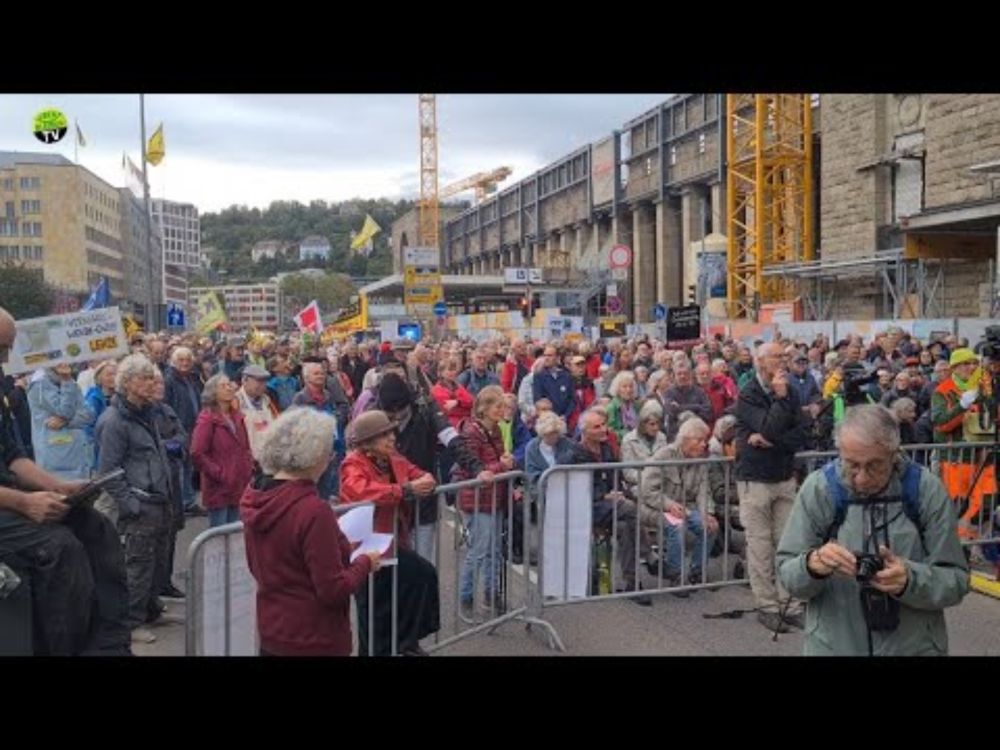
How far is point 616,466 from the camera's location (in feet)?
23.5

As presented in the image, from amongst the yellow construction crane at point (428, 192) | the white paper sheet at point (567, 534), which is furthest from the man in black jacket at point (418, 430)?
the yellow construction crane at point (428, 192)

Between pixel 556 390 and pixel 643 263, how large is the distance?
158 feet

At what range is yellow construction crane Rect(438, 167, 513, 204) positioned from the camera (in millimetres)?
151000

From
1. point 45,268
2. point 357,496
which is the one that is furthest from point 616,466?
point 45,268

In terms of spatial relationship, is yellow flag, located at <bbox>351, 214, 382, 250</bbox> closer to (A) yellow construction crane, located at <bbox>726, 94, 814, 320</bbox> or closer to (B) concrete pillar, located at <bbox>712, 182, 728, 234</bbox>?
(B) concrete pillar, located at <bbox>712, 182, 728, 234</bbox>

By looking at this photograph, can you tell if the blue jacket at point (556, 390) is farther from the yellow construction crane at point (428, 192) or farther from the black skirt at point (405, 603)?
the yellow construction crane at point (428, 192)

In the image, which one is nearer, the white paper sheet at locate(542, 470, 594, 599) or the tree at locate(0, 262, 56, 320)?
the white paper sheet at locate(542, 470, 594, 599)

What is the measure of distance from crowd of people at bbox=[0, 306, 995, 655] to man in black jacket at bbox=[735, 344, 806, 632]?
0.01 m

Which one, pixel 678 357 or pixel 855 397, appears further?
pixel 678 357

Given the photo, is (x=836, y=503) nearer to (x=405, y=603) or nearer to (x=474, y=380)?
(x=405, y=603)

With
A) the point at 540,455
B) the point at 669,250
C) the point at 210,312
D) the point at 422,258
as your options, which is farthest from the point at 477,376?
the point at 669,250

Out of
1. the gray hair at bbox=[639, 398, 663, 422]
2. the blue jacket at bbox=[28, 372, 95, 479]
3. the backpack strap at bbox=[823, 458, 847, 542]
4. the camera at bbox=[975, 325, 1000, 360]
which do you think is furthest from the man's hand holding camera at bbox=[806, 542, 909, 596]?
the blue jacket at bbox=[28, 372, 95, 479]

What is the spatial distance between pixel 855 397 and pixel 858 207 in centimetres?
2598
